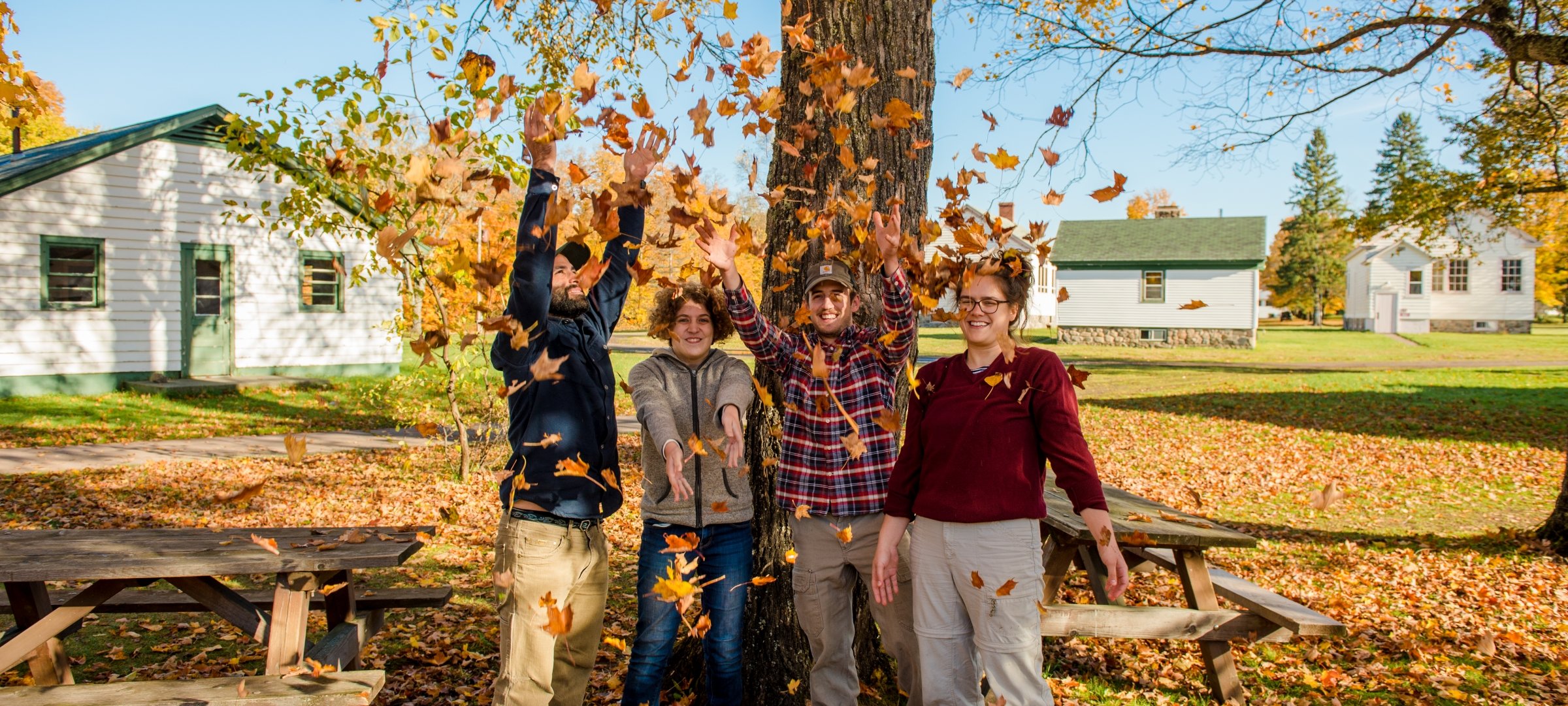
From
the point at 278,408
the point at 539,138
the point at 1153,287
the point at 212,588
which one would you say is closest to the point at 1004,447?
the point at 539,138

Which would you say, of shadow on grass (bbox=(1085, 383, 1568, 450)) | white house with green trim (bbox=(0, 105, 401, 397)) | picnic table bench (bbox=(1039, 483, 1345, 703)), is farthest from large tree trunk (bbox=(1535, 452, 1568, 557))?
white house with green trim (bbox=(0, 105, 401, 397))

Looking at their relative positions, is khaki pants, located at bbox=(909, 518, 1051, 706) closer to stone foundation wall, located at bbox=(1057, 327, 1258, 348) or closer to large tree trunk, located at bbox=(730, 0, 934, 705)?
large tree trunk, located at bbox=(730, 0, 934, 705)

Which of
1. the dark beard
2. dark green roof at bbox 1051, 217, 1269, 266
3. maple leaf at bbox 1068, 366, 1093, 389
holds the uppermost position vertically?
dark green roof at bbox 1051, 217, 1269, 266

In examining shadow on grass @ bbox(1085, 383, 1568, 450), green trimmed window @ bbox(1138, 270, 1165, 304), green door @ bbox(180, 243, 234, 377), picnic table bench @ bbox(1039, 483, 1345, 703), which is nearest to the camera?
picnic table bench @ bbox(1039, 483, 1345, 703)

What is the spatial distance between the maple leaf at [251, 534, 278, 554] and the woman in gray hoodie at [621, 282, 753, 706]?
1.34 meters

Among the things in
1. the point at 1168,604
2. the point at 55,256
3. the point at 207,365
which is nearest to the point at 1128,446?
the point at 1168,604

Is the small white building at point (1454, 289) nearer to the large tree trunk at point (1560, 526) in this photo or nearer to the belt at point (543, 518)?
the large tree trunk at point (1560, 526)

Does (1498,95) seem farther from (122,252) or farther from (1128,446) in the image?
(122,252)

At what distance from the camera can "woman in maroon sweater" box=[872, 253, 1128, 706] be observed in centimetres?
289

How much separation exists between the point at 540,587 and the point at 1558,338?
42.1 metres

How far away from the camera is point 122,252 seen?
48.7ft

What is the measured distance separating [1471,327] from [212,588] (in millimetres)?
46389

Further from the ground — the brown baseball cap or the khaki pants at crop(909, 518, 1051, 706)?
the brown baseball cap

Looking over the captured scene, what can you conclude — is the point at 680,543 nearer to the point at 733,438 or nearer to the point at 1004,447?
the point at 733,438
